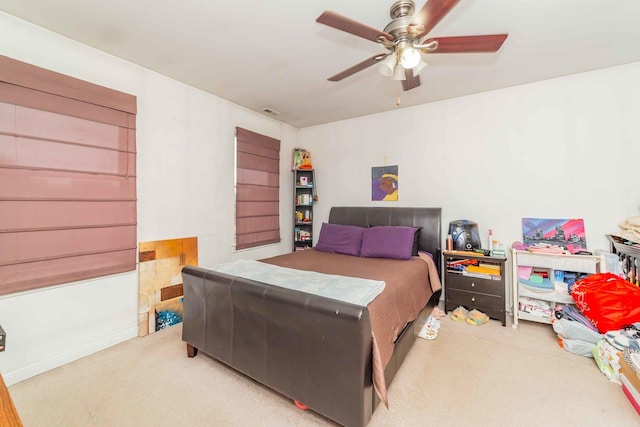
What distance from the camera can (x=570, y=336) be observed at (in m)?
2.31

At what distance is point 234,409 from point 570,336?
9.05 ft

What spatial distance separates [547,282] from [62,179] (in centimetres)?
451

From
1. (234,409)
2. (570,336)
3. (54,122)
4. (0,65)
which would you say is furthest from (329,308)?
(0,65)

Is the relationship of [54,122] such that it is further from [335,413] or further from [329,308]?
[335,413]

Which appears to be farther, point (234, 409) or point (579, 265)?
point (579, 265)

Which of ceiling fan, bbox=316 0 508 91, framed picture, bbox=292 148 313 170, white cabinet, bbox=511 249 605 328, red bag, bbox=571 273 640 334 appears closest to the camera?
ceiling fan, bbox=316 0 508 91

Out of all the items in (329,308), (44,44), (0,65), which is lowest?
(329,308)

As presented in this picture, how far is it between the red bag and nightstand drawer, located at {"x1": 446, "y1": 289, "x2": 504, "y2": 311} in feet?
2.08

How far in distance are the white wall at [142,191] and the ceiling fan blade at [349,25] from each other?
2.14 m

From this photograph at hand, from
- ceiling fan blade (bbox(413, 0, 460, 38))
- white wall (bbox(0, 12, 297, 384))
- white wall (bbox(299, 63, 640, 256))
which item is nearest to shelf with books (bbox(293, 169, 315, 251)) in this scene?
white wall (bbox(0, 12, 297, 384))

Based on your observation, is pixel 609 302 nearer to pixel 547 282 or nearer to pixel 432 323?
pixel 547 282

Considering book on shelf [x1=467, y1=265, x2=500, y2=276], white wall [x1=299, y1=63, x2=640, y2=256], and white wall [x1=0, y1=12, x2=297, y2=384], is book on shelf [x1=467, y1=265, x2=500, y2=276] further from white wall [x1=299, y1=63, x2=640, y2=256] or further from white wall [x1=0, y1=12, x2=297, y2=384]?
white wall [x1=0, y1=12, x2=297, y2=384]

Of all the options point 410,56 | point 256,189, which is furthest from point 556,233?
point 256,189

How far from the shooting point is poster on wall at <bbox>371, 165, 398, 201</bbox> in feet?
12.4
